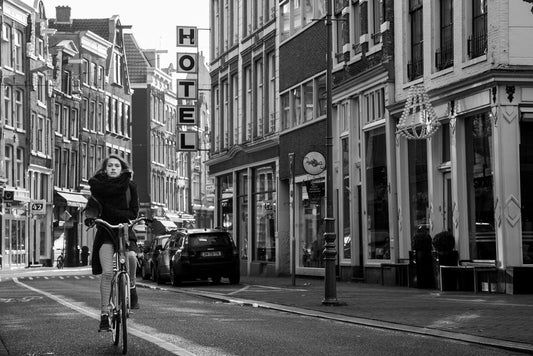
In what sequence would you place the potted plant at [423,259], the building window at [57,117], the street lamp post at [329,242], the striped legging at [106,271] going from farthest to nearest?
the building window at [57,117], the potted plant at [423,259], the street lamp post at [329,242], the striped legging at [106,271]

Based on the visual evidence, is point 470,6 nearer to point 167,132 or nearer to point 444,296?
point 444,296

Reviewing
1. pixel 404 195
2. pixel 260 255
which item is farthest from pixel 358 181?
pixel 260 255

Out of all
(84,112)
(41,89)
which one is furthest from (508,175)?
(84,112)

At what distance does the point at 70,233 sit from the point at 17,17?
631 inches

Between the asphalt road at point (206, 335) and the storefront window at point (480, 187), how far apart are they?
6.69 meters

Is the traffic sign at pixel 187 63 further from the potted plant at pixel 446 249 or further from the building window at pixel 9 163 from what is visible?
the potted plant at pixel 446 249

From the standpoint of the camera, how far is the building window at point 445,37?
84.0 feet

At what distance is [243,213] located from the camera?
151 ft

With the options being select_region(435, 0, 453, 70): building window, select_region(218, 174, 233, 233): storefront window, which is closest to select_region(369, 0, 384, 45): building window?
select_region(435, 0, 453, 70): building window

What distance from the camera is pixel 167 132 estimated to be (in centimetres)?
10219

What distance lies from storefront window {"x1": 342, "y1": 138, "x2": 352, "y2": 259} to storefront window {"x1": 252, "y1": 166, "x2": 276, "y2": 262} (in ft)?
26.8

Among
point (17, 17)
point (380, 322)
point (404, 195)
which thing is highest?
point (17, 17)

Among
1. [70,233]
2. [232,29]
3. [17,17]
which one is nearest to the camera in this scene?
[232,29]

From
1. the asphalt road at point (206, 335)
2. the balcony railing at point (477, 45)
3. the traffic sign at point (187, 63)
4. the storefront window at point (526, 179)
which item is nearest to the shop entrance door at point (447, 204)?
the storefront window at point (526, 179)
